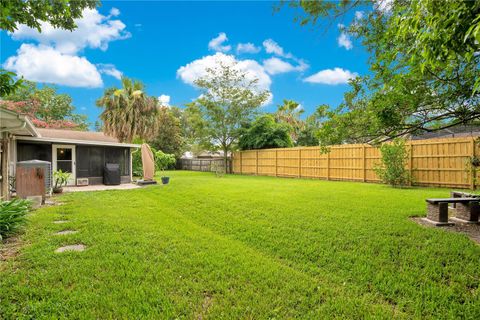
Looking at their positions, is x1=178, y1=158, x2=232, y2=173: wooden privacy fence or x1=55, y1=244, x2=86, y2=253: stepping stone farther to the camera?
x1=178, y1=158, x2=232, y2=173: wooden privacy fence

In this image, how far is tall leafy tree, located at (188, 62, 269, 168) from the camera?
2200 cm

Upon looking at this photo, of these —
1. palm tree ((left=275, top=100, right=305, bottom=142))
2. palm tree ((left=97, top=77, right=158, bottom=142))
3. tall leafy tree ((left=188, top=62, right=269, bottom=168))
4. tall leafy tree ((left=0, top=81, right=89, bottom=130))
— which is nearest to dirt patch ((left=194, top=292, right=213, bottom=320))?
palm tree ((left=97, top=77, right=158, bottom=142))

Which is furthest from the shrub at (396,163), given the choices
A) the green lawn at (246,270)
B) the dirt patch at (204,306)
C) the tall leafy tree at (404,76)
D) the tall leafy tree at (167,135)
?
the tall leafy tree at (167,135)

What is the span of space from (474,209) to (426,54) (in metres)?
4.66

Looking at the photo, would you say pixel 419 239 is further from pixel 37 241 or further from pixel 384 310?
pixel 37 241

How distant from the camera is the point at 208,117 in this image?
22.2 m

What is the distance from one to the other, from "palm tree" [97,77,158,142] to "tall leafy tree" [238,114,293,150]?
7417 mm

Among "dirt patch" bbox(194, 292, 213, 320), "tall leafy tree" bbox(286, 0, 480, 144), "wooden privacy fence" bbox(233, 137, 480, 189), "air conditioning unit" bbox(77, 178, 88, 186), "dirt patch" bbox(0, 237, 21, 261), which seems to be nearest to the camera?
"tall leafy tree" bbox(286, 0, 480, 144)

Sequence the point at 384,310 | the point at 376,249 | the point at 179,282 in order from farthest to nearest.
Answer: the point at 376,249
the point at 179,282
the point at 384,310

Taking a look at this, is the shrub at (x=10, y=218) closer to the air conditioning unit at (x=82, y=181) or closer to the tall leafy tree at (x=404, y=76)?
the tall leafy tree at (x=404, y=76)

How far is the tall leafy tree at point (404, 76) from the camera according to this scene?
170 centimetres

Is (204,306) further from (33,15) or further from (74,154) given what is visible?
(74,154)

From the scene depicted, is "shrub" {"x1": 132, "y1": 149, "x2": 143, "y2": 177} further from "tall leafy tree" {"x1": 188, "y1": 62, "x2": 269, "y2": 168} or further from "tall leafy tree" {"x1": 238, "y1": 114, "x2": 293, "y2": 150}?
"tall leafy tree" {"x1": 238, "y1": 114, "x2": 293, "y2": 150}

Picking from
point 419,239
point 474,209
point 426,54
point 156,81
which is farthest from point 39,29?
point 156,81
